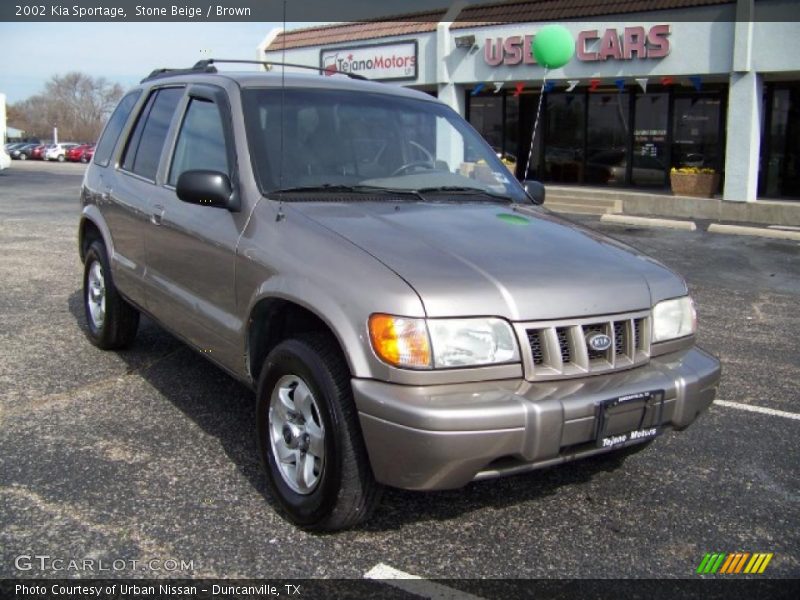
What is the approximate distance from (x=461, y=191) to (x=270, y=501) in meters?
1.85

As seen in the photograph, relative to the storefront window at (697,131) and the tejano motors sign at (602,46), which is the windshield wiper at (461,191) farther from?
the storefront window at (697,131)

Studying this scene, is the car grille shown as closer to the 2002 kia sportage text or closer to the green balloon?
the 2002 kia sportage text

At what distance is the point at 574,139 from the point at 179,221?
Result: 1914 cm

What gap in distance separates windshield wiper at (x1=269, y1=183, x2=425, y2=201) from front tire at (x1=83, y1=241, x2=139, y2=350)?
7.40 ft

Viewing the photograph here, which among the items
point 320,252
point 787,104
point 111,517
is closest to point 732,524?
point 320,252

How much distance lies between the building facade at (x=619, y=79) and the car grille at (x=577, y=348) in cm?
1391

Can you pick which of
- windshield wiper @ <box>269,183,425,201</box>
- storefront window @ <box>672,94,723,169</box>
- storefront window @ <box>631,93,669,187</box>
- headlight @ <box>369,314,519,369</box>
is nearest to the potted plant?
storefront window @ <box>672,94,723,169</box>

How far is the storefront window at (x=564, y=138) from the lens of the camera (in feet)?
71.5

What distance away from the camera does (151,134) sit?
16.6ft

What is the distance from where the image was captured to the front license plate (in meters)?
3.00

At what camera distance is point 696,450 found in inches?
167

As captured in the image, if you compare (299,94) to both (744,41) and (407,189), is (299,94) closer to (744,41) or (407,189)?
(407,189)

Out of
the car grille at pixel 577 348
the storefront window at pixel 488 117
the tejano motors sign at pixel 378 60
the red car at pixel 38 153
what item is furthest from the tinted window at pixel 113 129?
the red car at pixel 38 153

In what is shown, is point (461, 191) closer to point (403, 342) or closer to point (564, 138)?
point (403, 342)
